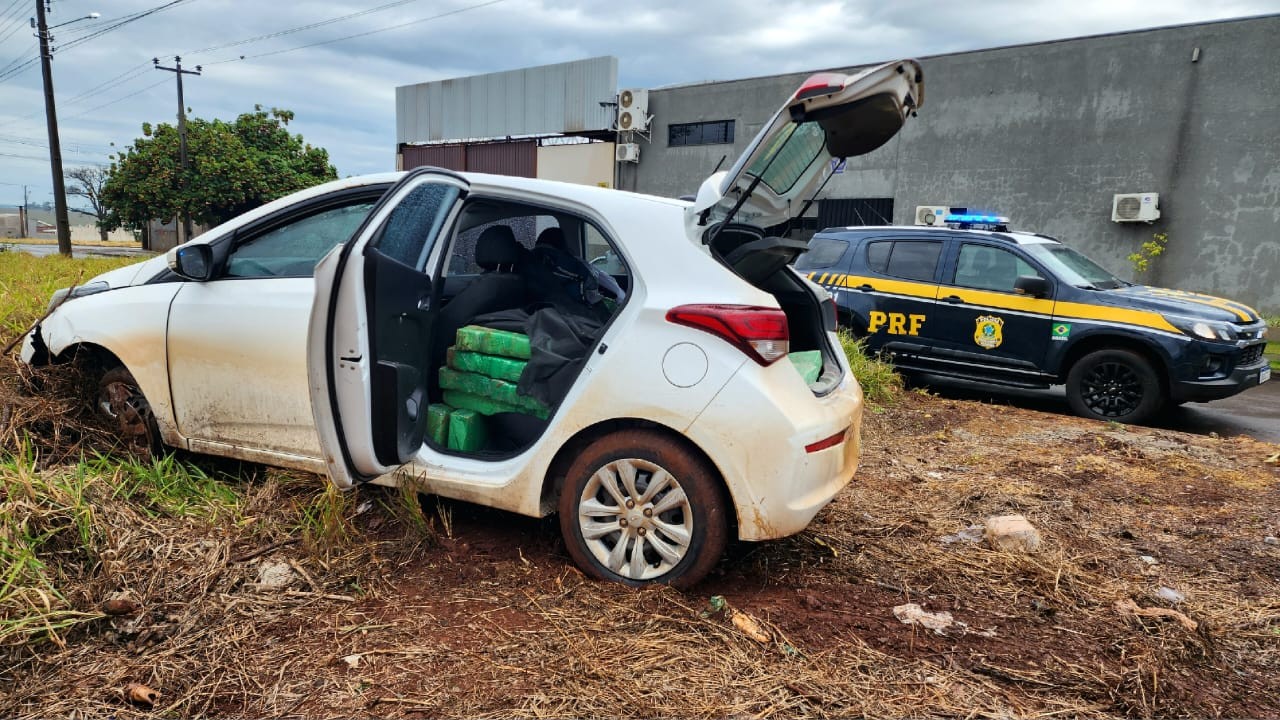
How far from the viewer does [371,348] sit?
2.91m

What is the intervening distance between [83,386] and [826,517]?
383 cm

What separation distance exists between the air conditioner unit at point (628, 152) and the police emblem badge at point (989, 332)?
54.5 feet

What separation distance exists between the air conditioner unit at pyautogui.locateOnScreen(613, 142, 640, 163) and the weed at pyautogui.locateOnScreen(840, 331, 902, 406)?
16153 mm

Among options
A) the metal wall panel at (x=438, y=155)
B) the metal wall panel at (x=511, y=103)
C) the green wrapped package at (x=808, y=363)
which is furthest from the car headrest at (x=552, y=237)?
the metal wall panel at (x=438, y=155)

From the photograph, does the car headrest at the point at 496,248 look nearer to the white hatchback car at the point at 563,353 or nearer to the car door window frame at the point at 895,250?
the white hatchback car at the point at 563,353

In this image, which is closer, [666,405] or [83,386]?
[666,405]

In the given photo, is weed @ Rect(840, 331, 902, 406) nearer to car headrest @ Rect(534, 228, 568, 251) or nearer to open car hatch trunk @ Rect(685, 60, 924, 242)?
car headrest @ Rect(534, 228, 568, 251)

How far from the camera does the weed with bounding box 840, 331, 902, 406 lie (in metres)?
6.93

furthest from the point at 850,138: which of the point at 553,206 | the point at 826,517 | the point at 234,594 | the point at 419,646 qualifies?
the point at 234,594

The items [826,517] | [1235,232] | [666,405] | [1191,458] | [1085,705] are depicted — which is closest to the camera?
[1085,705]

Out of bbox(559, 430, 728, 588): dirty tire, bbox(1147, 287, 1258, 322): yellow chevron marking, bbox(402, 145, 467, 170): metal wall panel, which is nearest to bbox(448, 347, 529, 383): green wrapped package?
bbox(559, 430, 728, 588): dirty tire

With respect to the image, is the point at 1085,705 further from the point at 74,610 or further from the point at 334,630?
the point at 74,610

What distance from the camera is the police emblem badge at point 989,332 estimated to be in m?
7.11

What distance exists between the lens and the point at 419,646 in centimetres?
249
